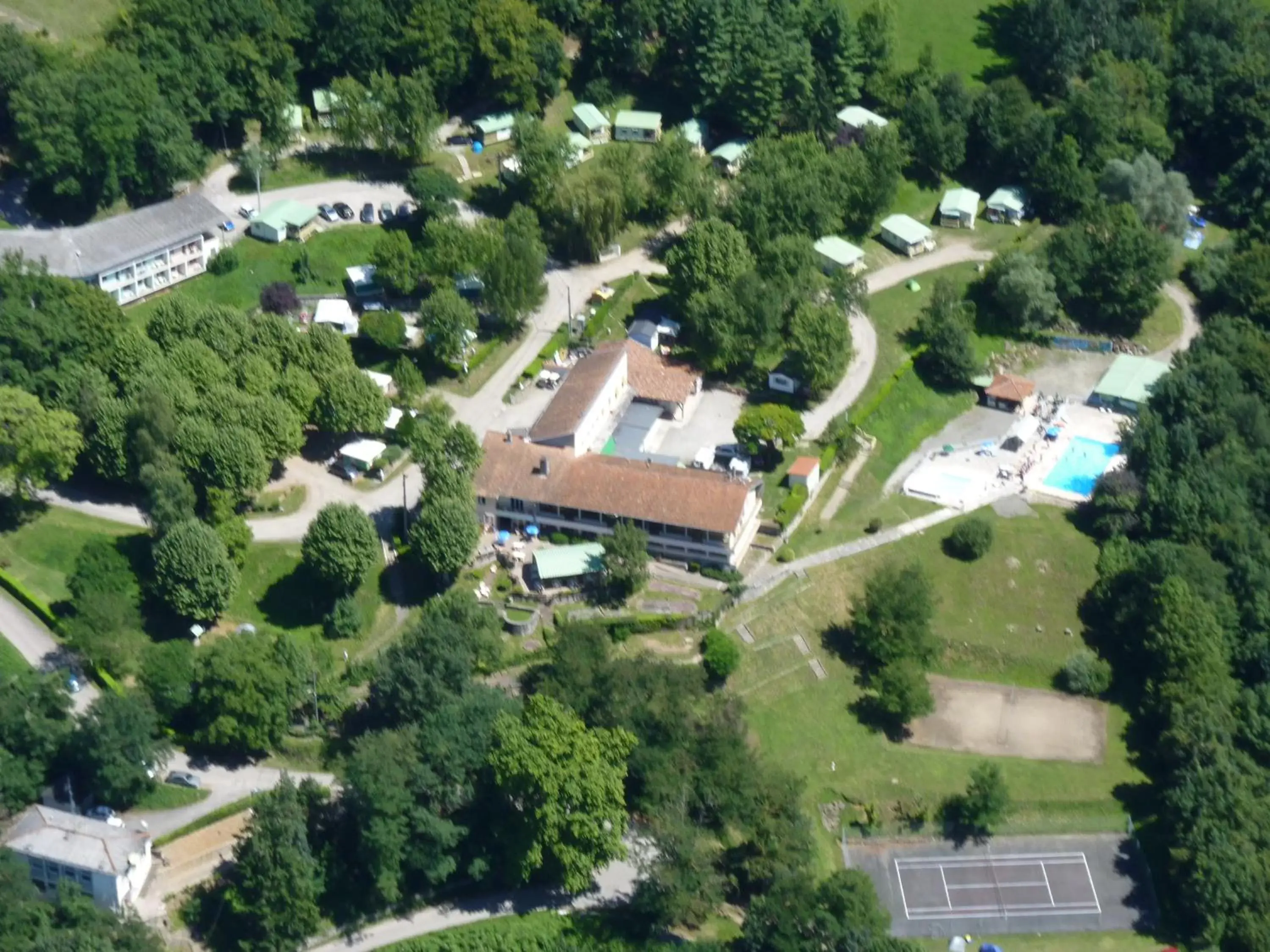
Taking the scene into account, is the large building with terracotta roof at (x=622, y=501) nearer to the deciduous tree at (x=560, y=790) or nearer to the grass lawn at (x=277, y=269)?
the deciduous tree at (x=560, y=790)

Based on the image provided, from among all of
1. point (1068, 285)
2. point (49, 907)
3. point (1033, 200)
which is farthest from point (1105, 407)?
point (49, 907)

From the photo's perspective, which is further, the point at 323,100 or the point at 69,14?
the point at 323,100

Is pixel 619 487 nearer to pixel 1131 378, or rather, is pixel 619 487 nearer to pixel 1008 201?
pixel 1131 378

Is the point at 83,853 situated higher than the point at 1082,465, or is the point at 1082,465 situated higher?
the point at 83,853

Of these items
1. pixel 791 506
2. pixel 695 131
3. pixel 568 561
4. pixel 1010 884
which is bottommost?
pixel 1010 884

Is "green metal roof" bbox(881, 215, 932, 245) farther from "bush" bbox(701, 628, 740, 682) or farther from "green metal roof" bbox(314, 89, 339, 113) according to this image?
"bush" bbox(701, 628, 740, 682)

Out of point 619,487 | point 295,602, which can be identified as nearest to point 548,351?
point 619,487
